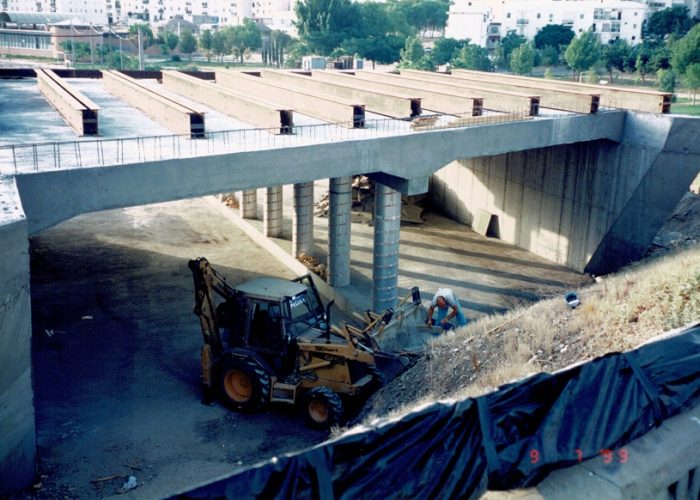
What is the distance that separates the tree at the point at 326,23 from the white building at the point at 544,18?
37.7 m

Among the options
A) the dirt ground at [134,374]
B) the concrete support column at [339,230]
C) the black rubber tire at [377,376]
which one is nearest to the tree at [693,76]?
the dirt ground at [134,374]

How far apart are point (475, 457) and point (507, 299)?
65.1 ft

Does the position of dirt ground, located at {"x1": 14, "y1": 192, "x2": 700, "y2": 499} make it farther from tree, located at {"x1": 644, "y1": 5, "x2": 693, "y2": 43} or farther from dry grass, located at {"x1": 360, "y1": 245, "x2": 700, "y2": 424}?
tree, located at {"x1": 644, "y1": 5, "x2": 693, "y2": 43}

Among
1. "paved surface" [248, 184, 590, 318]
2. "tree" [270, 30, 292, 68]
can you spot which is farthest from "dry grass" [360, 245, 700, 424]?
"tree" [270, 30, 292, 68]

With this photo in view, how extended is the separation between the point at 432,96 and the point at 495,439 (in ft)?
77.2

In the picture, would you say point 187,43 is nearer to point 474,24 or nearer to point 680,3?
point 474,24

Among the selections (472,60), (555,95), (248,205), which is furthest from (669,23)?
(248,205)

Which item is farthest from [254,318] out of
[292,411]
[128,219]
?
[128,219]

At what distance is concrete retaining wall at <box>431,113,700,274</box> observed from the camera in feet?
88.8

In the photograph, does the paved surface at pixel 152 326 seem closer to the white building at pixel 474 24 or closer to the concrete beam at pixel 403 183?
the concrete beam at pixel 403 183

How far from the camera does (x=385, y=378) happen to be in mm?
16031

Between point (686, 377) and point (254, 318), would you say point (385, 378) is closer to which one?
point (254, 318)

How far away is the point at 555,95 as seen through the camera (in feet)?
98.5

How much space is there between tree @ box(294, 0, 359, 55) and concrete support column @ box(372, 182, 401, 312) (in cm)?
7470
